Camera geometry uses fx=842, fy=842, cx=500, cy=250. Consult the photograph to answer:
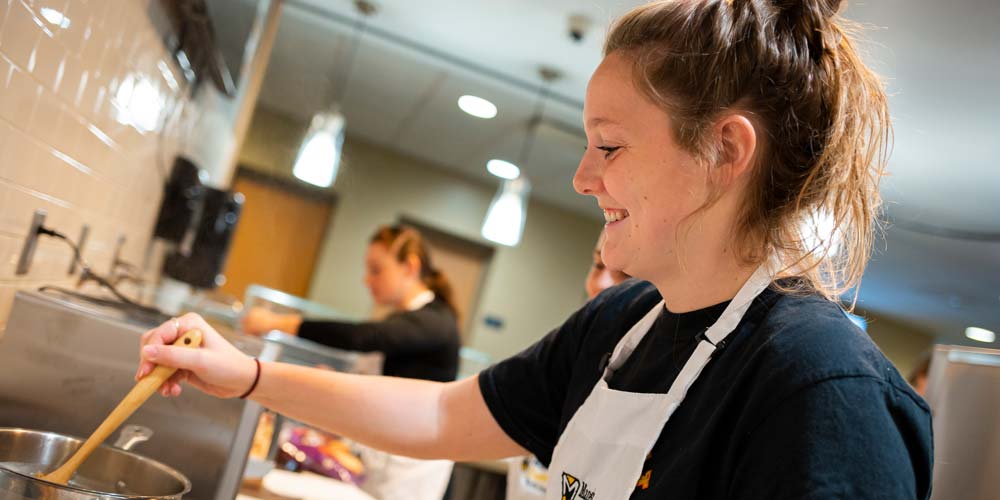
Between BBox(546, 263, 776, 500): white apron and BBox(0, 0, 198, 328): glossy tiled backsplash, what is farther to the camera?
BBox(0, 0, 198, 328): glossy tiled backsplash

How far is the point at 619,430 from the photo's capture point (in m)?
0.90

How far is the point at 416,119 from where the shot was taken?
4555 millimetres

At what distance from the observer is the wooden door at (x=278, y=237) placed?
436 cm

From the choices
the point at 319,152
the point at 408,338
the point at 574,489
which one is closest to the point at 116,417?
the point at 574,489

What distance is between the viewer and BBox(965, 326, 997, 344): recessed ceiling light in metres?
5.41

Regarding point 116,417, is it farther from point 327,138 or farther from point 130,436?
point 327,138

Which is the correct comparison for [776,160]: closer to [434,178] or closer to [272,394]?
[272,394]

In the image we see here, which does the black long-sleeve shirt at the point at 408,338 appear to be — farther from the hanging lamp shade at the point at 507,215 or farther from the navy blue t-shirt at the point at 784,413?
the navy blue t-shirt at the point at 784,413

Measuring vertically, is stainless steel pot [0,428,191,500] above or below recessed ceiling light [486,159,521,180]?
below

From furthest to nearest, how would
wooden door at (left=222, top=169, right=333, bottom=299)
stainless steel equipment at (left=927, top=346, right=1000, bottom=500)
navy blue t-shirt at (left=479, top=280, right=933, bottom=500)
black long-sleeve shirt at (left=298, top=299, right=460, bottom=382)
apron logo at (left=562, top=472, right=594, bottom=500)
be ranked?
wooden door at (left=222, top=169, right=333, bottom=299) → black long-sleeve shirt at (left=298, top=299, right=460, bottom=382) → stainless steel equipment at (left=927, top=346, right=1000, bottom=500) → apron logo at (left=562, top=472, right=594, bottom=500) → navy blue t-shirt at (left=479, top=280, right=933, bottom=500)

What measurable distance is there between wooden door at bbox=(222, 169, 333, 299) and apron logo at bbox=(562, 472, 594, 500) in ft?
11.9

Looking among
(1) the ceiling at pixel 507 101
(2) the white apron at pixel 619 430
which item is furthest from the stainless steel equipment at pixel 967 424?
(1) the ceiling at pixel 507 101

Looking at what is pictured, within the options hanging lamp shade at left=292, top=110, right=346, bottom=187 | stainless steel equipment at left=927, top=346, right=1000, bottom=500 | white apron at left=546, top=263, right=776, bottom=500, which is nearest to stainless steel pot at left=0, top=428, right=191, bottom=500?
white apron at left=546, top=263, right=776, bottom=500

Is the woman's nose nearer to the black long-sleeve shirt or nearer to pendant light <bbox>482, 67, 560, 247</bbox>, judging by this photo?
the black long-sleeve shirt
